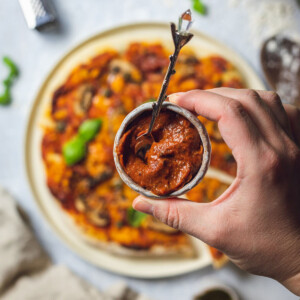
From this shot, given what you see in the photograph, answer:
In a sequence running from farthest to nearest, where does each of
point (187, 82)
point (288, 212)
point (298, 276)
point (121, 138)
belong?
point (187, 82), point (298, 276), point (288, 212), point (121, 138)

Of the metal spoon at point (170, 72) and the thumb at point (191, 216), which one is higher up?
the metal spoon at point (170, 72)

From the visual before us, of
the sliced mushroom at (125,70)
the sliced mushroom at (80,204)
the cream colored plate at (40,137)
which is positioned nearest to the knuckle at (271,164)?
the cream colored plate at (40,137)

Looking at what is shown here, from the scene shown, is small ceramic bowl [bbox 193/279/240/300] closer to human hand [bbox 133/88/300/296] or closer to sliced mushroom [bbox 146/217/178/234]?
sliced mushroom [bbox 146/217/178/234]

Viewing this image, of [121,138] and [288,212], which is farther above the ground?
[121,138]

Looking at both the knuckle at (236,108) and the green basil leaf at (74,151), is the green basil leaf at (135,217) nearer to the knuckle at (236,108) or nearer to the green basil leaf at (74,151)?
the green basil leaf at (74,151)

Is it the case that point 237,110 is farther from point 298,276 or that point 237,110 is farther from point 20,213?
point 20,213

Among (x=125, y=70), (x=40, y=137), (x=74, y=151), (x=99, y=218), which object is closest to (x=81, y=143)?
(x=74, y=151)

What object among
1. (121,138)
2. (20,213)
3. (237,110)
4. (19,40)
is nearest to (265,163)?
(237,110)

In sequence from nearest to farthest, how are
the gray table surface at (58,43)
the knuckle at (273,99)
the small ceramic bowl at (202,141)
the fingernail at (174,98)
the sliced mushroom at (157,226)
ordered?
1. the small ceramic bowl at (202,141)
2. the fingernail at (174,98)
3. the knuckle at (273,99)
4. the sliced mushroom at (157,226)
5. the gray table surface at (58,43)
